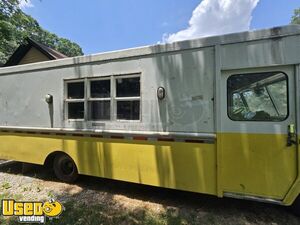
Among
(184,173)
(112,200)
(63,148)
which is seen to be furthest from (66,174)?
(184,173)

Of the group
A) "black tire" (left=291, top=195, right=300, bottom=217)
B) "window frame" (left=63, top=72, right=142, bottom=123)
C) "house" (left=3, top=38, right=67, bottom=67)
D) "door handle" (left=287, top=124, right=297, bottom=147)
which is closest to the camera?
"door handle" (left=287, top=124, right=297, bottom=147)

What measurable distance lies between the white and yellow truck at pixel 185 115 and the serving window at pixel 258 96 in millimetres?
13

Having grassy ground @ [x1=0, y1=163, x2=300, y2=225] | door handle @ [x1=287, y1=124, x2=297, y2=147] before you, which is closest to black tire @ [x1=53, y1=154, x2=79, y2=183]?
grassy ground @ [x1=0, y1=163, x2=300, y2=225]

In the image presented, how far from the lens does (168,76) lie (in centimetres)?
357

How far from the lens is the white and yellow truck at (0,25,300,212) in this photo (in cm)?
295

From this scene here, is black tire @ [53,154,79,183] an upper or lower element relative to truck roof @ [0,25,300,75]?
lower

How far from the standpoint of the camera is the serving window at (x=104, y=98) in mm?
3870

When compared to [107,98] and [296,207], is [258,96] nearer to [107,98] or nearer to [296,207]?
[296,207]

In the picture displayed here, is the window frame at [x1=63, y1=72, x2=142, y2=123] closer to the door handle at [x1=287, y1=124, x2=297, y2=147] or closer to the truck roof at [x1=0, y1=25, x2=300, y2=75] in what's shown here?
the truck roof at [x1=0, y1=25, x2=300, y2=75]

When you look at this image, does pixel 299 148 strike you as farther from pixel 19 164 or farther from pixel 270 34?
pixel 19 164

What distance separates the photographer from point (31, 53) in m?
13.5

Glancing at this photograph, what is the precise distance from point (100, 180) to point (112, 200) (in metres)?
1.10

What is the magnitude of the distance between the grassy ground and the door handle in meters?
1.31

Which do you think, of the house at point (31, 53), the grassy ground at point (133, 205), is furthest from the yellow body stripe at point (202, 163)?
the house at point (31, 53)
